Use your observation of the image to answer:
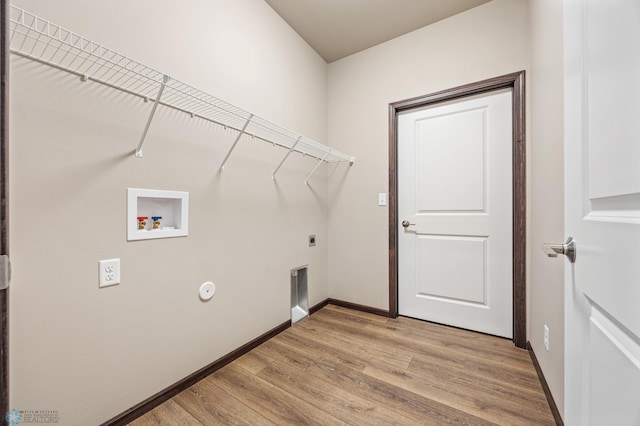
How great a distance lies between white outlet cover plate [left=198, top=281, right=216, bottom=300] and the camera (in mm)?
1436

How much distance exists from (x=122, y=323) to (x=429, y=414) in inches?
58.1

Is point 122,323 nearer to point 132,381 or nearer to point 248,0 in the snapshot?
point 132,381

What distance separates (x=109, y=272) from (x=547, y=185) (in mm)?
2151

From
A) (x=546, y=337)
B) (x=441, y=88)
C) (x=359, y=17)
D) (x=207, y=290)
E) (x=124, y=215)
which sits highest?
(x=359, y=17)

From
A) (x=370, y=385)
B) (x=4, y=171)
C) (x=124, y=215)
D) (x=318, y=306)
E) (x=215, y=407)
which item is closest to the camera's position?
Result: (x=4, y=171)

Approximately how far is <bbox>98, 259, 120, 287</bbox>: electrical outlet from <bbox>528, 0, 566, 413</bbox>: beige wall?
1922mm

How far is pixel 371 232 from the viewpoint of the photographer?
2.37m

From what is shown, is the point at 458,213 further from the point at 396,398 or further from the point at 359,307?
the point at 396,398

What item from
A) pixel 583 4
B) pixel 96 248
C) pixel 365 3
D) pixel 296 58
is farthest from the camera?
pixel 296 58

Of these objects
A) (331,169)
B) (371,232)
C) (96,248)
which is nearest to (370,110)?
(331,169)

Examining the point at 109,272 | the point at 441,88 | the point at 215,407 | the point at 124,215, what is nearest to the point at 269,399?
the point at 215,407

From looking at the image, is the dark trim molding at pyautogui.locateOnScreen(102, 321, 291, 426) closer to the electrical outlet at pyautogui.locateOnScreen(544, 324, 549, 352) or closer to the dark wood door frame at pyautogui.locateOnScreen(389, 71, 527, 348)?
the electrical outlet at pyautogui.locateOnScreen(544, 324, 549, 352)

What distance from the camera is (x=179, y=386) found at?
1.32m

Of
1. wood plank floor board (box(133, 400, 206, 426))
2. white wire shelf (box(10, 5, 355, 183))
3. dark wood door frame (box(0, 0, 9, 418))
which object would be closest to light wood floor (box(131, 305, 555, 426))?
wood plank floor board (box(133, 400, 206, 426))
